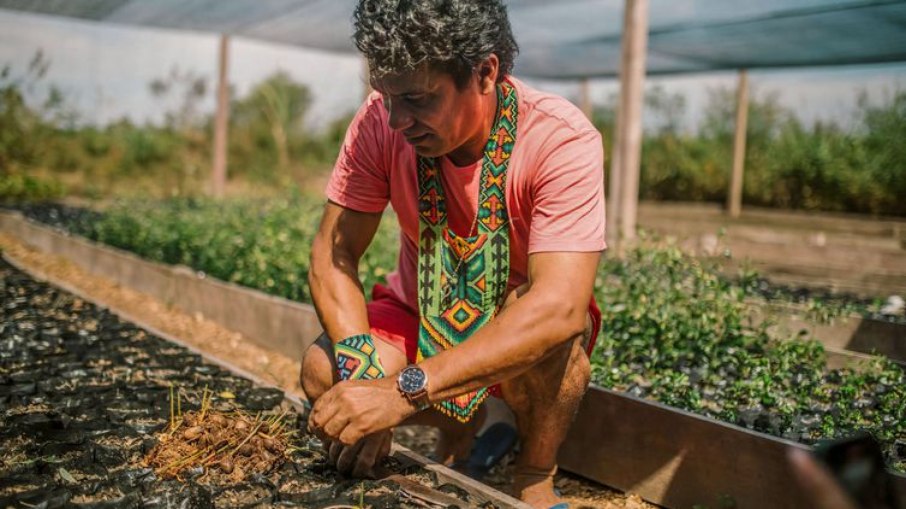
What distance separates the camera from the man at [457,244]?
1831 millimetres

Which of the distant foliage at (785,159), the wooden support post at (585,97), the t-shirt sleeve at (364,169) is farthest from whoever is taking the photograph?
the wooden support post at (585,97)

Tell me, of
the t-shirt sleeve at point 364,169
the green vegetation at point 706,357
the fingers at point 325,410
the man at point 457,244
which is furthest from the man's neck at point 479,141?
the green vegetation at point 706,357

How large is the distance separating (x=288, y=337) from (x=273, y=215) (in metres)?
1.97

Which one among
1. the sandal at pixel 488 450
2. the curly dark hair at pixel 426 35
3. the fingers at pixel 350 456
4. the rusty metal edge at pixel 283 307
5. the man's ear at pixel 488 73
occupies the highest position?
the curly dark hair at pixel 426 35

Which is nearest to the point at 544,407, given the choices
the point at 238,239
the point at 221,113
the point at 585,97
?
the point at 238,239

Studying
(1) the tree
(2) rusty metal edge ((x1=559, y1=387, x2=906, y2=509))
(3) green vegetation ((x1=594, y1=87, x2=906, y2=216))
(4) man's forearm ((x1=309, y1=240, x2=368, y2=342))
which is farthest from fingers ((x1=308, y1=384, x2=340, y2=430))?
(1) the tree

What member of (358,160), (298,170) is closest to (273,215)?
(358,160)

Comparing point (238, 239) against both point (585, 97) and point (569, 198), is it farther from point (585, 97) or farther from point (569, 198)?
point (585, 97)

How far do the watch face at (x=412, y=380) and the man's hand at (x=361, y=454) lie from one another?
240 mm

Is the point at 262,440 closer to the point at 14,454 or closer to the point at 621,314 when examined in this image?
the point at 14,454

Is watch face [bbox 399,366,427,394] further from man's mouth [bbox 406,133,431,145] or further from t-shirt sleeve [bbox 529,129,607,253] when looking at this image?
man's mouth [bbox 406,133,431,145]

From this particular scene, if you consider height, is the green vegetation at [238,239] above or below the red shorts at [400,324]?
below

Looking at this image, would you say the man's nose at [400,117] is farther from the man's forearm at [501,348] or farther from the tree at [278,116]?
the tree at [278,116]

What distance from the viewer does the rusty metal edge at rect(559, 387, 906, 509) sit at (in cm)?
207
